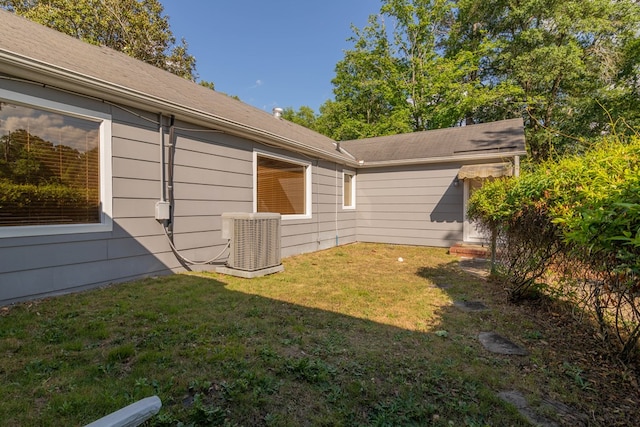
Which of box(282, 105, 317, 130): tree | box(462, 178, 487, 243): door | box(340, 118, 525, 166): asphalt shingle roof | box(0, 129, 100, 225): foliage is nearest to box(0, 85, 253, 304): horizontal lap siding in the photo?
box(0, 129, 100, 225): foliage

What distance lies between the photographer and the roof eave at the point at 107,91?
3123 mm

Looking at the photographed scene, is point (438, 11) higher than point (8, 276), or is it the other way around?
point (438, 11)

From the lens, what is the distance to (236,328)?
283 cm

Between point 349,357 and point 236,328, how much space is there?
1.11 m

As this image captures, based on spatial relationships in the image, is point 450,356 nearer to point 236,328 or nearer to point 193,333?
point 236,328

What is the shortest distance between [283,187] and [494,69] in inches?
591

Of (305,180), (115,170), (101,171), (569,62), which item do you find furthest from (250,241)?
(569,62)

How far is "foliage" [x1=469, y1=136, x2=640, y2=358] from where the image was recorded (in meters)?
1.63

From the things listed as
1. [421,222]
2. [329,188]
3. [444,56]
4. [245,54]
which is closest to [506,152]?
[421,222]

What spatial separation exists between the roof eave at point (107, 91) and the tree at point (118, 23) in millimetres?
14398

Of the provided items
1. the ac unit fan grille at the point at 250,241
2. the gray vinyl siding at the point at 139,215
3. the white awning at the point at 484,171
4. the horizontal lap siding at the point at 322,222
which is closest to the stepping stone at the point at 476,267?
the white awning at the point at 484,171

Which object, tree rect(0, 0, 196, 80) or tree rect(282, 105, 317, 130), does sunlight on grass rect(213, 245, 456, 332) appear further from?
tree rect(282, 105, 317, 130)

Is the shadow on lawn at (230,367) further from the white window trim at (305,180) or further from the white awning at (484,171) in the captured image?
the white awning at (484,171)

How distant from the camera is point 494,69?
15.8 metres
